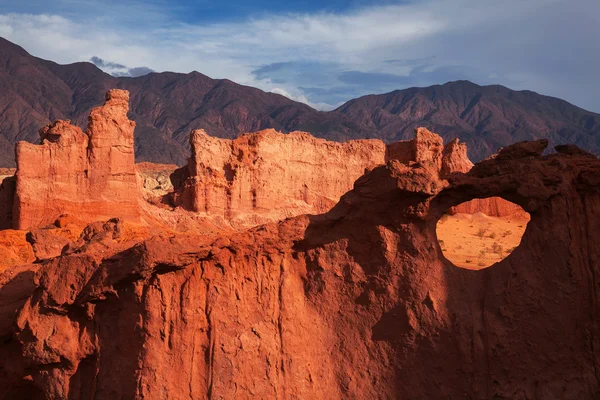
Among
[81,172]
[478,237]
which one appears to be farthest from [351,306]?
[478,237]

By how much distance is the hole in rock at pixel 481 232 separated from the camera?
19634 millimetres

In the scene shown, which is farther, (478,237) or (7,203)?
(478,237)

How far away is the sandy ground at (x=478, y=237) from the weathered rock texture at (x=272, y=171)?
2945mm

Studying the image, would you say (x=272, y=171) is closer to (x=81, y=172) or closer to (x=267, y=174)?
(x=267, y=174)

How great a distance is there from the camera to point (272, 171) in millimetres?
25234

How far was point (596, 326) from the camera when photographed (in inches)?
289

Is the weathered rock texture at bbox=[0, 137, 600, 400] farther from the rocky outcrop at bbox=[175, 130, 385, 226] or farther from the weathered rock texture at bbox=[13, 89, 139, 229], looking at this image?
the rocky outcrop at bbox=[175, 130, 385, 226]

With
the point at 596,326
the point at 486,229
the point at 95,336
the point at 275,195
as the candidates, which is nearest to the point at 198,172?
the point at 275,195

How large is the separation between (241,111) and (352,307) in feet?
393

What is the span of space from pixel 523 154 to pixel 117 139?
14924 millimetres

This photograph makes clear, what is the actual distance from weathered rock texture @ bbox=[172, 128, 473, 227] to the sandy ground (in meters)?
2.94

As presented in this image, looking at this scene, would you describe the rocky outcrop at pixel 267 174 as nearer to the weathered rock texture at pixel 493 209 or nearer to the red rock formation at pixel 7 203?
the weathered rock texture at pixel 493 209

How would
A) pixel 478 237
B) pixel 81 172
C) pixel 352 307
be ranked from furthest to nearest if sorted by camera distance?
pixel 478 237, pixel 81 172, pixel 352 307

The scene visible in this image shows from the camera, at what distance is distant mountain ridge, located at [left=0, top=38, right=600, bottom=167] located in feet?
348
